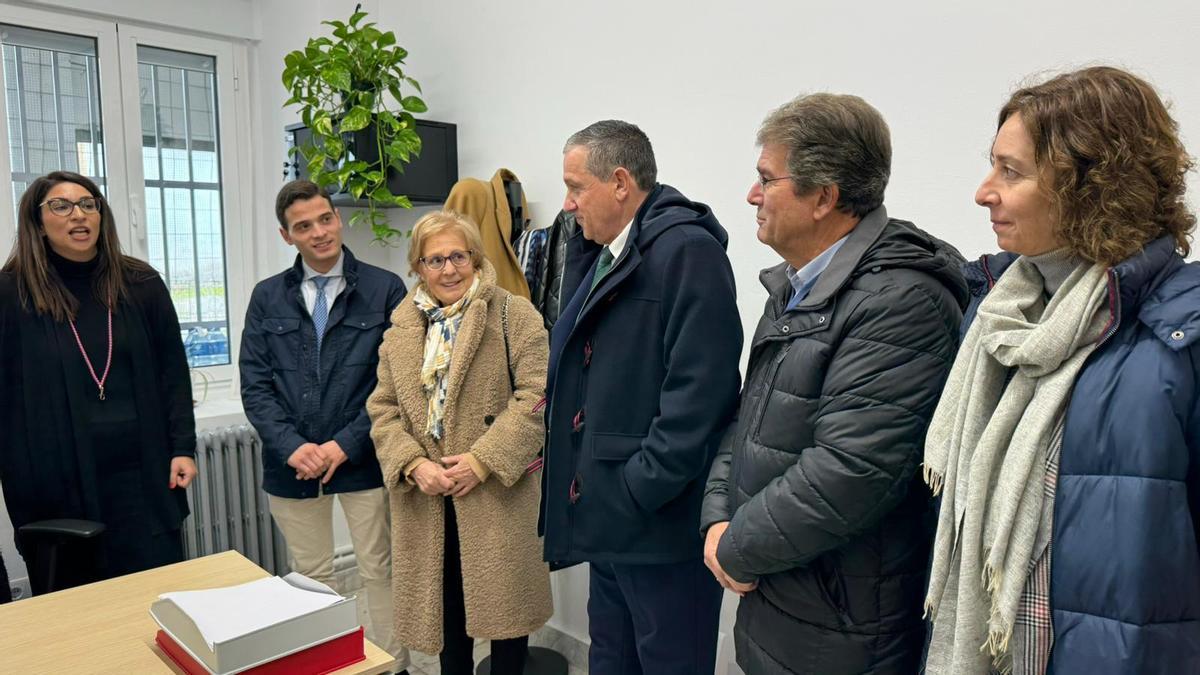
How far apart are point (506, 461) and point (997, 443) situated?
53.3 inches

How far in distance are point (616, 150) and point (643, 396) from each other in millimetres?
539

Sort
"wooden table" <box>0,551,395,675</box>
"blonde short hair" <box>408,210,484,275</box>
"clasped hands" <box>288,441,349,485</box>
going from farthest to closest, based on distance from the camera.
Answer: "clasped hands" <box>288,441,349,485</box> < "blonde short hair" <box>408,210,484,275</box> < "wooden table" <box>0,551,395,675</box>

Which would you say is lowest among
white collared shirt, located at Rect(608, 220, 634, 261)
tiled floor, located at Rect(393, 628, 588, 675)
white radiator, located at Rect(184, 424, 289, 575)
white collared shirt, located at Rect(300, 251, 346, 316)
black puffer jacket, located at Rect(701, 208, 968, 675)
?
tiled floor, located at Rect(393, 628, 588, 675)

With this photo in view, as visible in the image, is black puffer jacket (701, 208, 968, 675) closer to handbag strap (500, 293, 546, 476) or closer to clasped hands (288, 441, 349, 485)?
handbag strap (500, 293, 546, 476)

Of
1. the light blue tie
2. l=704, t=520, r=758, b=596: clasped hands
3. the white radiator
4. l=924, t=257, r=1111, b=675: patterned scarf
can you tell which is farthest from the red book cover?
the white radiator

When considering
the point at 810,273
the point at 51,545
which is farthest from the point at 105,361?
the point at 810,273

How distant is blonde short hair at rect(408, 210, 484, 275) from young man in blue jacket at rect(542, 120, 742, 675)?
527 millimetres

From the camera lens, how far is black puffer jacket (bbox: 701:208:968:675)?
123 cm

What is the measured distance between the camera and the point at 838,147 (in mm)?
1324

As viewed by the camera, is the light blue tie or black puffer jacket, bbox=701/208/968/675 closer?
black puffer jacket, bbox=701/208/968/675

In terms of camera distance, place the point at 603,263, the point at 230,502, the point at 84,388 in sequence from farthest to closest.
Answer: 1. the point at 230,502
2. the point at 84,388
3. the point at 603,263

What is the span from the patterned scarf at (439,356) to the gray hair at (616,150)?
0.61 meters

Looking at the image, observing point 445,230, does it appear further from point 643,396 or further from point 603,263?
point 643,396

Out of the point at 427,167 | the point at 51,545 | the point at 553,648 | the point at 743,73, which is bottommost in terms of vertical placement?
the point at 553,648
